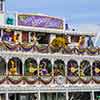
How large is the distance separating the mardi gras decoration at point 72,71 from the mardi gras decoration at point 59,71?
2.27 ft

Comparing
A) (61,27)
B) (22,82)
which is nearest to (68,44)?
(61,27)

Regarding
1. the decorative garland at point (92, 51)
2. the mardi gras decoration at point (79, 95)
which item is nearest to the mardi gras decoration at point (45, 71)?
the mardi gras decoration at point (79, 95)

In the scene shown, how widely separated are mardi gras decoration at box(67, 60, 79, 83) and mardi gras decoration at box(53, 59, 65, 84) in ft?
2.27

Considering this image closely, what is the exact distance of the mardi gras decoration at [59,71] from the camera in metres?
47.5

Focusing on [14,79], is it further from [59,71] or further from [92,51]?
[92,51]

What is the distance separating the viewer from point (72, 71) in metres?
49.6

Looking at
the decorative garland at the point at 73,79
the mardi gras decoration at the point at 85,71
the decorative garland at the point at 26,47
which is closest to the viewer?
the decorative garland at the point at 26,47

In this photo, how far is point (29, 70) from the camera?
47094 millimetres

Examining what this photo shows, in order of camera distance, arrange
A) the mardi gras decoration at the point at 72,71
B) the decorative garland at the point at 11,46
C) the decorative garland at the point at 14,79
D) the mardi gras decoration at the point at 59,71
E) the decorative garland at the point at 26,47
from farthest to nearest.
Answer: the mardi gras decoration at the point at 72,71 → the mardi gras decoration at the point at 59,71 → the decorative garland at the point at 26,47 → the decorative garland at the point at 11,46 → the decorative garland at the point at 14,79

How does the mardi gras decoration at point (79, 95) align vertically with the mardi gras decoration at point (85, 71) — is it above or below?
below

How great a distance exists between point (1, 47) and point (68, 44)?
11278mm

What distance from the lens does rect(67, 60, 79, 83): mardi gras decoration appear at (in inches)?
1911

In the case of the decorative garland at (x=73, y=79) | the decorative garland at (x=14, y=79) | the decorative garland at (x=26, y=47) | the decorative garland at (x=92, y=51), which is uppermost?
the decorative garland at (x=26, y=47)

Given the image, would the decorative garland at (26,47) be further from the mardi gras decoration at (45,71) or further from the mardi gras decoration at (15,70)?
the mardi gras decoration at (45,71)
